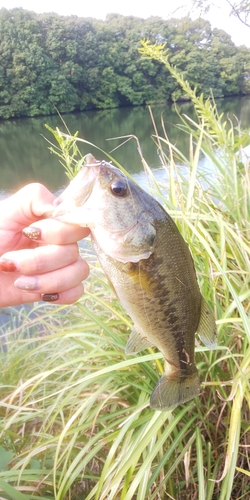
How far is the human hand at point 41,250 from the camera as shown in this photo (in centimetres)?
121

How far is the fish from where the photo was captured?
1.16 meters

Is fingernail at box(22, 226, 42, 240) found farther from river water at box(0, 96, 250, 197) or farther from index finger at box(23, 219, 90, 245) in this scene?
river water at box(0, 96, 250, 197)

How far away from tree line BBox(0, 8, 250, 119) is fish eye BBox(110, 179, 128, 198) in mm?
38169

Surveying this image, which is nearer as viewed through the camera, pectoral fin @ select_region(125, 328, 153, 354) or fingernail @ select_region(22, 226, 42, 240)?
fingernail @ select_region(22, 226, 42, 240)

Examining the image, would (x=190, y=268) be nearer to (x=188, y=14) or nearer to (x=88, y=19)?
(x=188, y=14)

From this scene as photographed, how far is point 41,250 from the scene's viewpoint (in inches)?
49.7

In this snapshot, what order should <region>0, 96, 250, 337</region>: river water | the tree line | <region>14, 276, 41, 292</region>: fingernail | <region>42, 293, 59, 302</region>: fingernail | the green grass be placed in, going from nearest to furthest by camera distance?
<region>14, 276, 41, 292</region>: fingernail < <region>42, 293, 59, 302</region>: fingernail < the green grass < <region>0, 96, 250, 337</region>: river water < the tree line

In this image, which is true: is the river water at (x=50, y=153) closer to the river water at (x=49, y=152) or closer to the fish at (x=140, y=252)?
the river water at (x=49, y=152)

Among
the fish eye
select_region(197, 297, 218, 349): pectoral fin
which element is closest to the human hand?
the fish eye

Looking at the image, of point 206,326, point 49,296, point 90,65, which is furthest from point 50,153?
point 90,65

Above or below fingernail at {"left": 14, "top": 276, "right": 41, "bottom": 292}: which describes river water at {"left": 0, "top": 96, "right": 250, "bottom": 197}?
below

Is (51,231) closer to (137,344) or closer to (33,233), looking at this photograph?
(33,233)

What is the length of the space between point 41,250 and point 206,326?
27.7 inches

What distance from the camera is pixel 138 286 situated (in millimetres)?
1230
